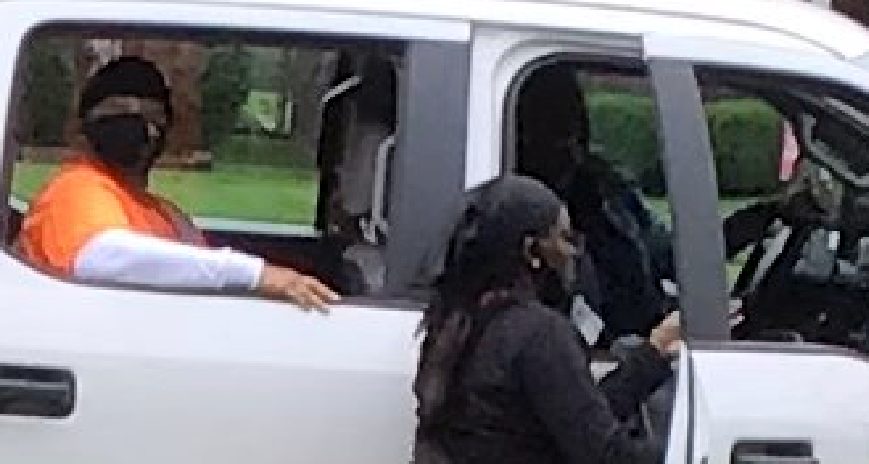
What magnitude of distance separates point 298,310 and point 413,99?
1.55ft

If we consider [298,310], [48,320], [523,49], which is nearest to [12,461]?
[48,320]

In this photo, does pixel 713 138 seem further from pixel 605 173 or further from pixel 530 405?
pixel 605 173

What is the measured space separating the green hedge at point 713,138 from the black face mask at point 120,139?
103cm

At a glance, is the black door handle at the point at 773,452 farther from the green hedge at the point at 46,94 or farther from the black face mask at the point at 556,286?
the green hedge at the point at 46,94

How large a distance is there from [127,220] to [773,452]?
53.2 inches

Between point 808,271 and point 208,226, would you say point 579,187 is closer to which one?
point 808,271

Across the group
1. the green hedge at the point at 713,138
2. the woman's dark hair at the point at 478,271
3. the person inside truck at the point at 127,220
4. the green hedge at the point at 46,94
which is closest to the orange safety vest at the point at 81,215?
the person inside truck at the point at 127,220

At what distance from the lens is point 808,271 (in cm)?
527

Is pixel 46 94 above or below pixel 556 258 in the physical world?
above

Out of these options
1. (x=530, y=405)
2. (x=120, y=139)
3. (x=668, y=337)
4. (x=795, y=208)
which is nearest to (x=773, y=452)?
(x=668, y=337)

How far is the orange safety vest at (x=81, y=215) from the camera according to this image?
4496mm

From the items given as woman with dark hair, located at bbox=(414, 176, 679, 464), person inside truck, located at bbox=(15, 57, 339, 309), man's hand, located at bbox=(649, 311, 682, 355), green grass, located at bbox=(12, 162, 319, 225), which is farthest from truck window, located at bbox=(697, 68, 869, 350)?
green grass, located at bbox=(12, 162, 319, 225)

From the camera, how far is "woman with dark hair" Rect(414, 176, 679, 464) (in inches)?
165

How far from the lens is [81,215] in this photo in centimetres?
459
